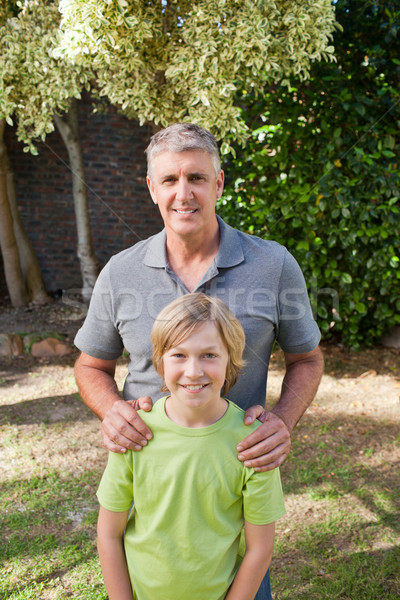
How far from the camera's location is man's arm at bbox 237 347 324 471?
1381 mm

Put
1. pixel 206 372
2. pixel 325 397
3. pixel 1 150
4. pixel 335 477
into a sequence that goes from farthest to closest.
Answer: pixel 1 150 → pixel 325 397 → pixel 335 477 → pixel 206 372

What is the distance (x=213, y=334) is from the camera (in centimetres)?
139

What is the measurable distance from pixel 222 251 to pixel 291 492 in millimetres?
2183

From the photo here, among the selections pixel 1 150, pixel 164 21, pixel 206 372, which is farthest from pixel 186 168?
pixel 1 150

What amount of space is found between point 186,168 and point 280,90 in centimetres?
368

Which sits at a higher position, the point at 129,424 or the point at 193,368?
the point at 193,368

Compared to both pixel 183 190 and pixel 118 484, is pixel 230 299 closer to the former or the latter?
pixel 183 190

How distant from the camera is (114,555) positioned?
1439 millimetres

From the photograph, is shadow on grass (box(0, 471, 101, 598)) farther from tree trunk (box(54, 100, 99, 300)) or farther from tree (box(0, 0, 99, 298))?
tree trunk (box(54, 100, 99, 300))

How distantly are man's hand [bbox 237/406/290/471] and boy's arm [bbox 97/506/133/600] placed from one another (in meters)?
0.39

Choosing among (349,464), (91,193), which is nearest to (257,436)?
(349,464)

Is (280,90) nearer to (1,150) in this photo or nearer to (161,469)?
(1,150)

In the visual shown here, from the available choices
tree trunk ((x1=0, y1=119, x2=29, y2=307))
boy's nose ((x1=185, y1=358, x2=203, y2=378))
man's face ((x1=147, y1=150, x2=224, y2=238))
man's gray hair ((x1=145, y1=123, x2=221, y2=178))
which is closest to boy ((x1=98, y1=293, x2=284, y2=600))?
boy's nose ((x1=185, y1=358, x2=203, y2=378))

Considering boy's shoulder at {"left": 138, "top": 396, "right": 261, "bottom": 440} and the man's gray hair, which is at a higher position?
the man's gray hair
